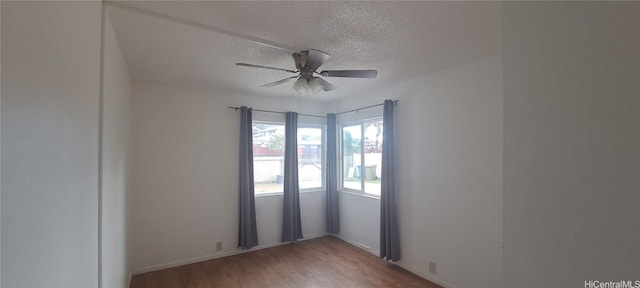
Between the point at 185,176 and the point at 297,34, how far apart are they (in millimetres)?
2603

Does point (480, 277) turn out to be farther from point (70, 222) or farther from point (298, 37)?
point (70, 222)

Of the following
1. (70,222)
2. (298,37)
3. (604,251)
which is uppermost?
(298,37)

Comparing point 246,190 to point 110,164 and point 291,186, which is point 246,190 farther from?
point 110,164

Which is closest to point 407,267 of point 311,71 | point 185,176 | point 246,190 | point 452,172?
point 452,172

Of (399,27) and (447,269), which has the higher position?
(399,27)

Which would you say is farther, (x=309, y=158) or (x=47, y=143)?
(x=309, y=158)

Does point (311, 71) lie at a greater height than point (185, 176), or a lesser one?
greater

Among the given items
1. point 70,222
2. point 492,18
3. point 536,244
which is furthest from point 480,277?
point 70,222

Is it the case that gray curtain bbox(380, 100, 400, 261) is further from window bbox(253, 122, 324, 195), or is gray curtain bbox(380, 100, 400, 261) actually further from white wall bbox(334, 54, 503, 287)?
window bbox(253, 122, 324, 195)

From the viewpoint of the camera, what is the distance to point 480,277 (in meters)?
2.57

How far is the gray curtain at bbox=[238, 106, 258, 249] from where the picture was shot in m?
3.82

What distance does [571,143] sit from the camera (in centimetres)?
53

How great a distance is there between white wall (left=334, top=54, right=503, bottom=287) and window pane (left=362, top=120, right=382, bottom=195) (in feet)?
1.47

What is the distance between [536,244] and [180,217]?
12.5 ft
